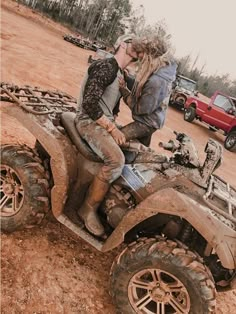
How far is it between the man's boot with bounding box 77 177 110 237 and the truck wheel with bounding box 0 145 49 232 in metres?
0.41

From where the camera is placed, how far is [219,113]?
595 inches

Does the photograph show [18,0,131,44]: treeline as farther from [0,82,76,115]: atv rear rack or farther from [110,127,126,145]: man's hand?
[110,127,126,145]: man's hand

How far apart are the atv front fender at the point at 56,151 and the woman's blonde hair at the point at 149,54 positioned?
3.13ft

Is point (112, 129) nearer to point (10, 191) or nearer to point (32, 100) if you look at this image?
point (32, 100)

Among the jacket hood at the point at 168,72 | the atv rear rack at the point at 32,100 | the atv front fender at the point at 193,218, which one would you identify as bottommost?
the atv front fender at the point at 193,218

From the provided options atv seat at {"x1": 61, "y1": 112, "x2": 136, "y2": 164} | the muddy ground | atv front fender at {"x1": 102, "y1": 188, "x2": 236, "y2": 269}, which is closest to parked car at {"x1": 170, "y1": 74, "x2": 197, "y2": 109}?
the muddy ground

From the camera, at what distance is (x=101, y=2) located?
65750 mm

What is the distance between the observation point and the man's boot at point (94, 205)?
3.41m

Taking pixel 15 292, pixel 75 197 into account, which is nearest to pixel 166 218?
pixel 75 197

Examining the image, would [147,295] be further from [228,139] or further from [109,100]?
[228,139]

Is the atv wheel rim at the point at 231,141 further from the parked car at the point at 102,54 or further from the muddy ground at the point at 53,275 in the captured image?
the muddy ground at the point at 53,275

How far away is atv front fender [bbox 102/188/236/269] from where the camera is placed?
9.32ft

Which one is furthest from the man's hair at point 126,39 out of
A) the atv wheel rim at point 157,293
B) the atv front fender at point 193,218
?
the atv wheel rim at point 157,293

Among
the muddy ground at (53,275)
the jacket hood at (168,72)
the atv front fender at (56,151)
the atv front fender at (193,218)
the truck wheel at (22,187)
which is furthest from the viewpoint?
the truck wheel at (22,187)
